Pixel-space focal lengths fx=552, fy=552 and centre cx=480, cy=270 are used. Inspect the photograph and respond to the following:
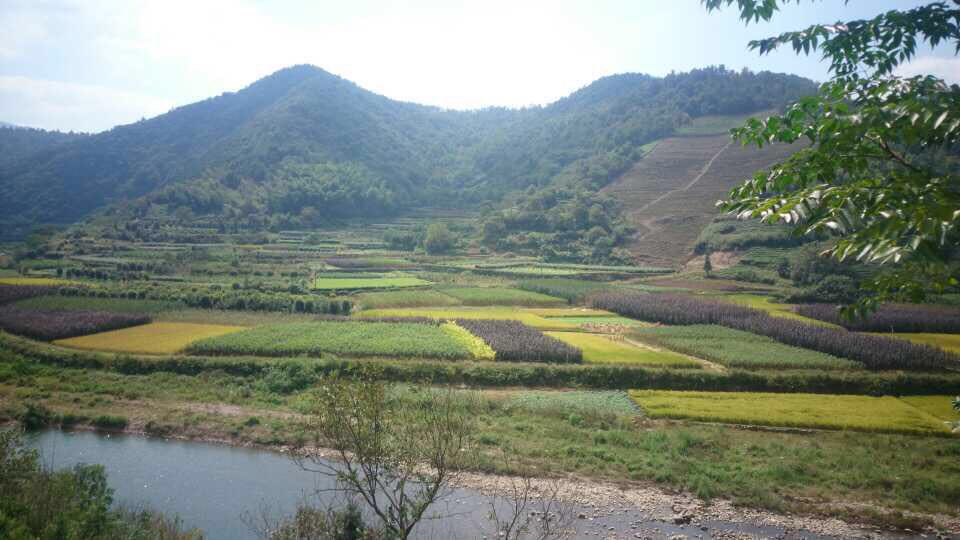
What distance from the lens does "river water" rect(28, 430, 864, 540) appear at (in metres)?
18.2

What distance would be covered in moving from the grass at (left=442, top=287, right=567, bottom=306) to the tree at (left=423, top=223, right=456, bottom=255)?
33.0 metres

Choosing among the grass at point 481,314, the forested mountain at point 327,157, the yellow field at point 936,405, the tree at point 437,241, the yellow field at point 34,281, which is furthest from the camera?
the forested mountain at point 327,157

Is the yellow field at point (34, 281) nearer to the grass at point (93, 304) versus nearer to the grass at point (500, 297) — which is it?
the grass at point (93, 304)

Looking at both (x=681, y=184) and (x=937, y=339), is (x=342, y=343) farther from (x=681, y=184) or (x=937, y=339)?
(x=681, y=184)

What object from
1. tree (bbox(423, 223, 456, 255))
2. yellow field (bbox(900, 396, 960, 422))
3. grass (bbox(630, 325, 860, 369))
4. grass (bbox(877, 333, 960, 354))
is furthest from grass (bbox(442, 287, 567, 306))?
tree (bbox(423, 223, 456, 255))

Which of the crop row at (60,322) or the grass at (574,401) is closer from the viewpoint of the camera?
the grass at (574,401)

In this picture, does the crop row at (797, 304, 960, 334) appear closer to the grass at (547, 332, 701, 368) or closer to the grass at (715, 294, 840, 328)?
the grass at (715, 294, 840, 328)

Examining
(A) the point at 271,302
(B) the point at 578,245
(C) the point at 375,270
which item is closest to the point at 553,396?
(A) the point at 271,302

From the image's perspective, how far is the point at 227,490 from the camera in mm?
20703

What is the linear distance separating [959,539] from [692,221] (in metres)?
72.9

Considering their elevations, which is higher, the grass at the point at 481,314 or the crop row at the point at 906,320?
the crop row at the point at 906,320

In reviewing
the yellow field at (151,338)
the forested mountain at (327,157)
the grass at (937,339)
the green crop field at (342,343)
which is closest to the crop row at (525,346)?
the green crop field at (342,343)

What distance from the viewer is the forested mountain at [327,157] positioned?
113 m

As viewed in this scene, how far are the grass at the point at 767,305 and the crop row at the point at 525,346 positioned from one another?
2034 centimetres
